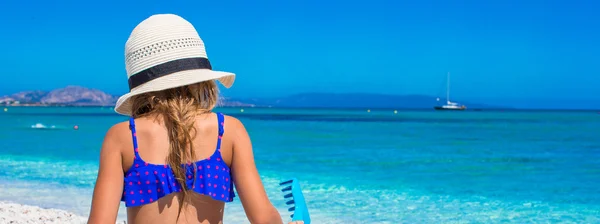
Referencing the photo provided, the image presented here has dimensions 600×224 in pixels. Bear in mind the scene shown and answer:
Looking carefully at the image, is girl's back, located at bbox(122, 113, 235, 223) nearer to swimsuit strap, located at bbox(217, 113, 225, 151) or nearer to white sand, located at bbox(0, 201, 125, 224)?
swimsuit strap, located at bbox(217, 113, 225, 151)

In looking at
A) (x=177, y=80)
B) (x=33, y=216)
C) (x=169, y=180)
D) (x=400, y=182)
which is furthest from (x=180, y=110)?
(x=400, y=182)

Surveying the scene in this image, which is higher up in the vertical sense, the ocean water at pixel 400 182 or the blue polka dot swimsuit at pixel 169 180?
the blue polka dot swimsuit at pixel 169 180

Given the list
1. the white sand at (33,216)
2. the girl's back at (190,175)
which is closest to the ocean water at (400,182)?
the white sand at (33,216)

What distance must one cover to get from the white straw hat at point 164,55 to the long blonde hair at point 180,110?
4 cm

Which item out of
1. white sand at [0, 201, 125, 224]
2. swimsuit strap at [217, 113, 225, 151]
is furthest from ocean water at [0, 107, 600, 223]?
swimsuit strap at [217, 113, 225, 151]

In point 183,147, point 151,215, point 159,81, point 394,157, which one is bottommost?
point 394,157

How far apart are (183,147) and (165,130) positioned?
0.21ft

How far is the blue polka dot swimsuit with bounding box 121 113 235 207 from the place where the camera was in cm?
174

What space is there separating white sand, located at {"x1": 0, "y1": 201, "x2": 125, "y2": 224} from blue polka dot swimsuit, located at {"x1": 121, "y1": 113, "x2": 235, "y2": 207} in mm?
5731

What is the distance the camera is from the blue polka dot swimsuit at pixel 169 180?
68.3 inches

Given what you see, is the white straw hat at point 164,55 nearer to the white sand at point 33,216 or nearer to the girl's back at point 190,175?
the girl's back at point 190,175

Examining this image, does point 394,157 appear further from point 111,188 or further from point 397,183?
point 111,188

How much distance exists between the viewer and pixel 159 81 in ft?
5.70

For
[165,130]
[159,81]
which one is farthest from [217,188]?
[159,81]
